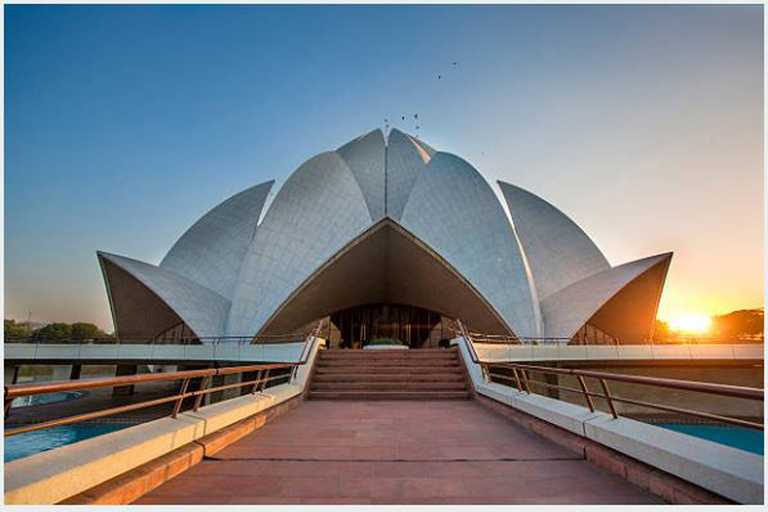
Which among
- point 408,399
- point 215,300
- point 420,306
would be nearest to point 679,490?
point 408,399

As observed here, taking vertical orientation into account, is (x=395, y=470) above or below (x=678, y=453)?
Result: below

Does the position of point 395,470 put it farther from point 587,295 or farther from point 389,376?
point 587,295

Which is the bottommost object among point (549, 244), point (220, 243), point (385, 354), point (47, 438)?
point (47, 438)

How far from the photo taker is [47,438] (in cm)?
1050

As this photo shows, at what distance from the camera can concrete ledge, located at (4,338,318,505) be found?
2.17 metres

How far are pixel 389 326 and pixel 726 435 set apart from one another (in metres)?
18.6

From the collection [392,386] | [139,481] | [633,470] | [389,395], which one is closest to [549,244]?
[392,386]

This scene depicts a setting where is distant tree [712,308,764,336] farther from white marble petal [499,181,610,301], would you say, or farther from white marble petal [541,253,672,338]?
white marble petal [541,253,672,338]

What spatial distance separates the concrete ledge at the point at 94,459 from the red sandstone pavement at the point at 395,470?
278 mm

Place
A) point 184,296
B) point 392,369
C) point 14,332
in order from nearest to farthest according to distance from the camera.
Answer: point 392,369 < point 184,296 < point 14,332

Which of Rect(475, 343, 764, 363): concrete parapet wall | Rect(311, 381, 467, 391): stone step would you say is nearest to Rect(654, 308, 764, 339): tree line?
Rect(475, 343, 764, 363): concrete parapet wall

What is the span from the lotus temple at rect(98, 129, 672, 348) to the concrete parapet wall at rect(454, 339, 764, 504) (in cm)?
1510

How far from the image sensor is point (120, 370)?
21812mm

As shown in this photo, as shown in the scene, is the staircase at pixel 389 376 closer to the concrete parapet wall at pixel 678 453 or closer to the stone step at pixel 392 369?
the stone step at pixel 392 369
